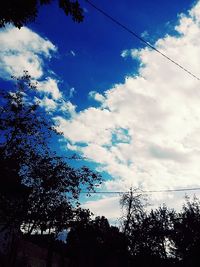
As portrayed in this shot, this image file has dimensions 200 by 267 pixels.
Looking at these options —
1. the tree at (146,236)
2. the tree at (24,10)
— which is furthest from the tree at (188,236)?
the tree at (24,10)

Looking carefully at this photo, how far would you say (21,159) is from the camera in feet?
60.6

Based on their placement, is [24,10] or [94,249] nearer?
[24,10]

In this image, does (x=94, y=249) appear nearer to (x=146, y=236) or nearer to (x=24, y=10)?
(x=146, y=236)

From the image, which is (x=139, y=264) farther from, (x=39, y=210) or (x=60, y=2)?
(x=60, y=2)

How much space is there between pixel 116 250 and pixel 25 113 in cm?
3448

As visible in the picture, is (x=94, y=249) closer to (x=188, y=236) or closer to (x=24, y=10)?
(x=188, y=236)

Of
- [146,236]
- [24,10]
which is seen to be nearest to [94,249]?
[146,236]

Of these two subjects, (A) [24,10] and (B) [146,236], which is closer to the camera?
(A) [24,10]

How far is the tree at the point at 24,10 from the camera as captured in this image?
6676 millimetres

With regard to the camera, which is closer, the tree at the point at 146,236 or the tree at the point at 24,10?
the tree at the point at 24,10

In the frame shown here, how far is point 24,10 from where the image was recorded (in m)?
6.86

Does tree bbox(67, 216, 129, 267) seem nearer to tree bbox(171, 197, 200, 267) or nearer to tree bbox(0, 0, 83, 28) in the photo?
tree bbox(171, 197, 200, 267)

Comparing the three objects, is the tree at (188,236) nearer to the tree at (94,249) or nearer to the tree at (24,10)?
the tree at (94,249)

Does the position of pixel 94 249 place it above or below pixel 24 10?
below
